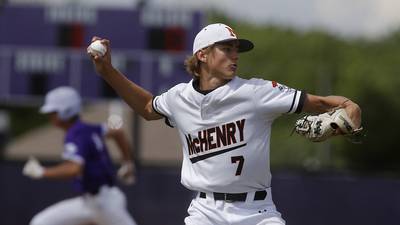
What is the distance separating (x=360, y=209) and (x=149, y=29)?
15.5 feet

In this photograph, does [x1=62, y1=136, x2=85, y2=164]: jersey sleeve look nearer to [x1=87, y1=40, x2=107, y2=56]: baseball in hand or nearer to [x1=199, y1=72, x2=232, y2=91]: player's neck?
[x1=87, y1=40, x2=107, y2=56]: baseball in hand

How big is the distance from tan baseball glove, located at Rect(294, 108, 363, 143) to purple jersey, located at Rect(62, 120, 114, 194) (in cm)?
346

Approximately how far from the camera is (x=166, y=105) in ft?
20.6

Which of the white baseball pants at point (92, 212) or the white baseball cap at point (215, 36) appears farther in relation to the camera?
the white baseball pants at point (92, 212)

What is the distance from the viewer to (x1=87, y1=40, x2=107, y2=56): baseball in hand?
20.0 feet

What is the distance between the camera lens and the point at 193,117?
611cm

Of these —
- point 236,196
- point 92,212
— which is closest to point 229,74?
point 236,196

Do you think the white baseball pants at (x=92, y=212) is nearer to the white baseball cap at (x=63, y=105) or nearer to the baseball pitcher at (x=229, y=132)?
the white baseball cap at (x=63, y=105)

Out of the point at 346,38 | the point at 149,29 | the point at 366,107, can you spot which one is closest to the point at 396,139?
the point at 366,107

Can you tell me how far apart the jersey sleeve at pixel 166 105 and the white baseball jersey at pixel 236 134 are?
0.80ft

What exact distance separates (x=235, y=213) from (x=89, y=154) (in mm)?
3393

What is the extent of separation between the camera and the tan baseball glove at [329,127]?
554 cm

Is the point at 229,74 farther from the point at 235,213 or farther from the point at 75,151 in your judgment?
the point at 75,151

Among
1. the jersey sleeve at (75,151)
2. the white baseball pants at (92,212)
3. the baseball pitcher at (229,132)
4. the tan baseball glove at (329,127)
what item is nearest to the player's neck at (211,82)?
the baseball pitcher at (229,132)
